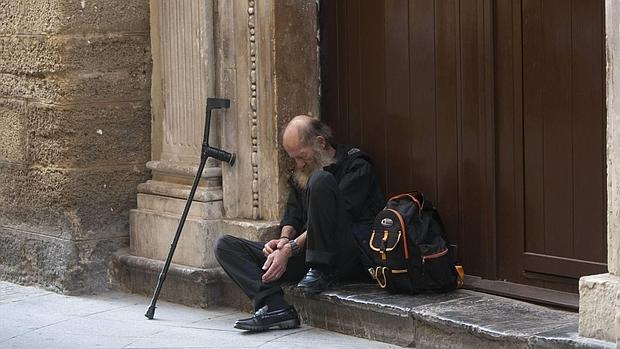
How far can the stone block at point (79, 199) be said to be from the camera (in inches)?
312

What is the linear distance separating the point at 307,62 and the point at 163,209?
127 centimetres

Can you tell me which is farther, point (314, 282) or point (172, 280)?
point (172, 280)

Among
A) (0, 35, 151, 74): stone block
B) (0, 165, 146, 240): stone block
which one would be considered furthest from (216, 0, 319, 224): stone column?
(0, 165, 146, 240): stone block

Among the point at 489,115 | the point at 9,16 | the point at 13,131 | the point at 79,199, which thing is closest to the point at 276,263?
the point at 489,115

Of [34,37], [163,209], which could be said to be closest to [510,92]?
[163,209]

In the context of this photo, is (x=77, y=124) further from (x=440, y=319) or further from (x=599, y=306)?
(x=599, y=306)

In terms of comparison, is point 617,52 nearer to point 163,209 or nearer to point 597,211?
point 597,211

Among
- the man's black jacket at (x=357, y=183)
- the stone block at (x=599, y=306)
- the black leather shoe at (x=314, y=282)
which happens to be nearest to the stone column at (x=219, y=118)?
the man's black jacket at (x=357, y=183)

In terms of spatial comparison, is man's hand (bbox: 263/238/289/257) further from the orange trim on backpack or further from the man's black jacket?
the orange trim on backpack

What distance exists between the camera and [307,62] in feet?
24.1

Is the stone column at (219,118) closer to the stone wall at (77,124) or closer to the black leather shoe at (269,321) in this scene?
the stone wall at (77,124)

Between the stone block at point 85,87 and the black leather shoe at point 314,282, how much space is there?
1925mm

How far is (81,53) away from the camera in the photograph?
25.7 feet

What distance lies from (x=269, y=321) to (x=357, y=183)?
2.73 feet
